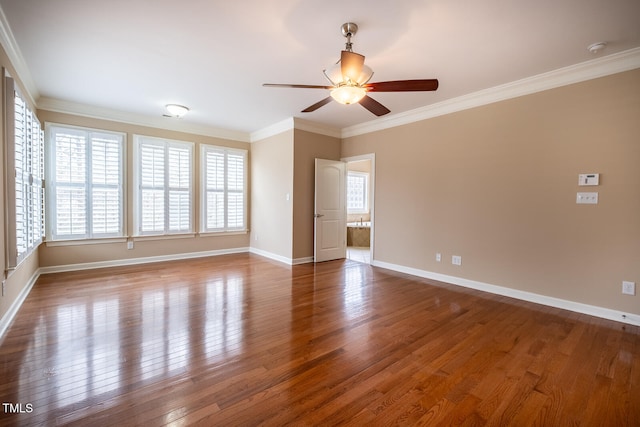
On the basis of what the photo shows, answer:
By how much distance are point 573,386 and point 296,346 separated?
1982 millimetres

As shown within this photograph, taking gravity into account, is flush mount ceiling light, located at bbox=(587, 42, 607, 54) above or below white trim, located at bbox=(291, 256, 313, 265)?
above

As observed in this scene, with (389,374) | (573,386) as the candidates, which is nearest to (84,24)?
(389,374)

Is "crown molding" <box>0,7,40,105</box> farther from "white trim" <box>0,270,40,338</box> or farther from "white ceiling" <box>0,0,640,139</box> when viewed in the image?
"white trim" <box>0,270,40,338</box>

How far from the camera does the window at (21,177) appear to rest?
2803 millimetres

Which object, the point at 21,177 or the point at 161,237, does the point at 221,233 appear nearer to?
the point at 161,237

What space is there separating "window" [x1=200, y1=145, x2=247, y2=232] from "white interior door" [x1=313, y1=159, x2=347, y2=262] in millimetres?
1978

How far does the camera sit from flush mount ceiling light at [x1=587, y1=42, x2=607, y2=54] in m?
2.72

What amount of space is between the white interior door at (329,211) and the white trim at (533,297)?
1.46 m

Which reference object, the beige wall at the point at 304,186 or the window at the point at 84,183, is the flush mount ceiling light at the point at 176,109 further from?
the beige wall at the point at 304,186

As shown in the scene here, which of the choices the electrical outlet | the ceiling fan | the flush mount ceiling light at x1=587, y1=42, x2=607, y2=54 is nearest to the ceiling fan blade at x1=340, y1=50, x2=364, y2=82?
the ceiling fan

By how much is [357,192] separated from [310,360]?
291 inches

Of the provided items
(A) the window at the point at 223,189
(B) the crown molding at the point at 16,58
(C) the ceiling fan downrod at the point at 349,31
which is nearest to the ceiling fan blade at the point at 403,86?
(C) the ceiling fan downrod at the point at 349,31

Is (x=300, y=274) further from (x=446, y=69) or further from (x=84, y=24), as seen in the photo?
(x=84, y=24)

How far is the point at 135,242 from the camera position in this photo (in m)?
5.30
